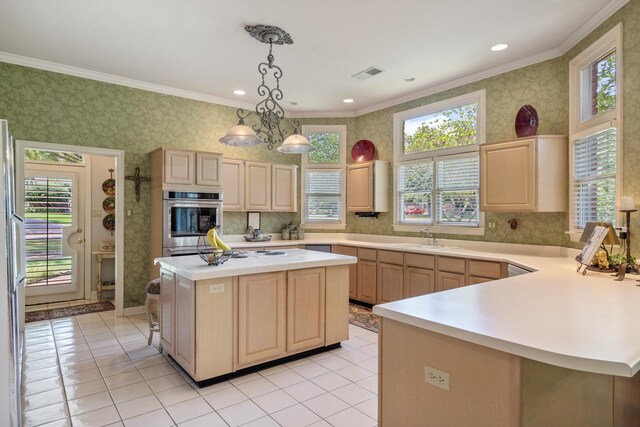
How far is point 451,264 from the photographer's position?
160 inches

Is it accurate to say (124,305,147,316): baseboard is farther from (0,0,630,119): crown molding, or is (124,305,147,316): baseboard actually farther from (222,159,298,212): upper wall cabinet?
(0,0,630,119): crown molding

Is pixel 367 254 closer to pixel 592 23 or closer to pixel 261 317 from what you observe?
pixel 261 317

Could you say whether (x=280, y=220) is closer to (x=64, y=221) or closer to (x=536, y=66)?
(x=64, y=221)

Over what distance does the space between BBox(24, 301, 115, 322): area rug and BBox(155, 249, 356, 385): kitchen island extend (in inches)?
92.8

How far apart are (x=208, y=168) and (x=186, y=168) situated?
31cm

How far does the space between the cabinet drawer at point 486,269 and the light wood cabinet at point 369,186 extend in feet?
6.18

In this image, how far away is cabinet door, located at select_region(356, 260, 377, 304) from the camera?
5.02 m

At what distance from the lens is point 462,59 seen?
4043mm

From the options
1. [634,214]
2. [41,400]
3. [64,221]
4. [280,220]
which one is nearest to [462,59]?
[634,214]

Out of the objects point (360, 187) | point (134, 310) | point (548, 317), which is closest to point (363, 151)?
point (360, 187)

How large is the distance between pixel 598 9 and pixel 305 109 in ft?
13.1

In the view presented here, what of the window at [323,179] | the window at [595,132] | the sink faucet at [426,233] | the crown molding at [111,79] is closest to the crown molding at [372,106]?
the crown molding at [111,79]

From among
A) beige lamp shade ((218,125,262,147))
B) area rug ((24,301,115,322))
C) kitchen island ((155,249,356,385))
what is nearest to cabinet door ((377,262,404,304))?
kitchen island ((155,249,356,385))

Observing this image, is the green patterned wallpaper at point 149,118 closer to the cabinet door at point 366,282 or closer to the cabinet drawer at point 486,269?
the cabinet drawer at point 486,269
